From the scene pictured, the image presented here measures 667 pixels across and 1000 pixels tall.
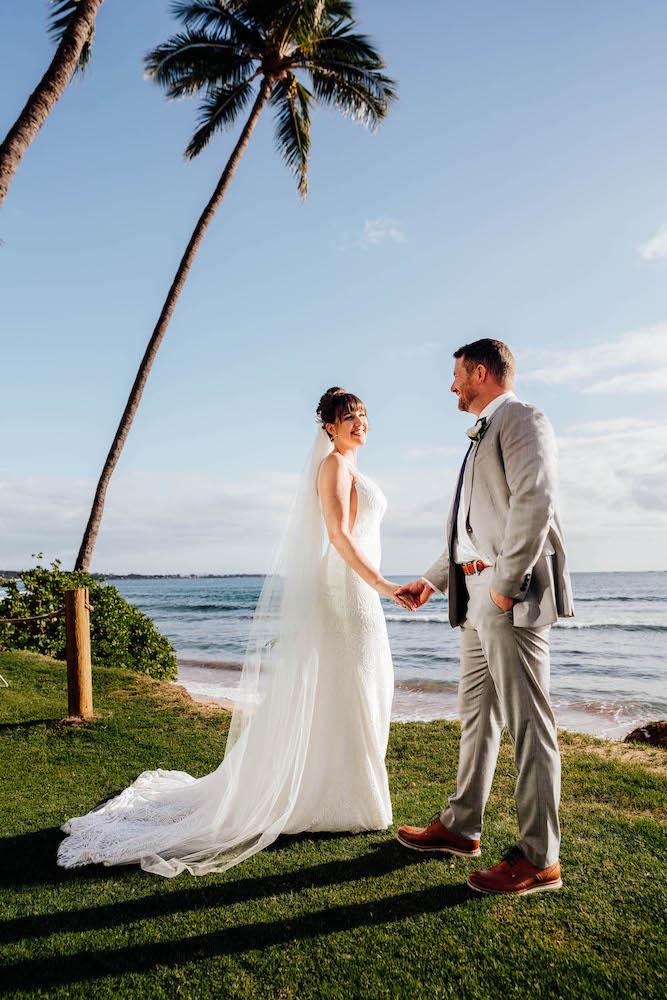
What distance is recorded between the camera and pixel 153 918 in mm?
3027

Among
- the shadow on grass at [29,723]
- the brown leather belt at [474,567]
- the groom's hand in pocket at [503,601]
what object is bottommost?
the shadow on grass at [29,723]

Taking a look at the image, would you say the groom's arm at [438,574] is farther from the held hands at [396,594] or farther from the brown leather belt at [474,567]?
the brown leather belt at [474,567]

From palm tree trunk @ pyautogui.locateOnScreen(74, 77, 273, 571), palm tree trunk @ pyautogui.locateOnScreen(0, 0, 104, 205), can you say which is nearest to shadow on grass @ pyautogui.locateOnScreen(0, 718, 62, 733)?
palm tree trunk @ pyautogui.locateOnScreen(74, 77, 273, 571)

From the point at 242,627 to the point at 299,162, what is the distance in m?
19.4

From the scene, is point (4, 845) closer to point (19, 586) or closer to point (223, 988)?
point (223, 988)

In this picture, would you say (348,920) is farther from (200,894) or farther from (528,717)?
(528,717)

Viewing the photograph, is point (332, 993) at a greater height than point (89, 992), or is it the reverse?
point (332, 993)

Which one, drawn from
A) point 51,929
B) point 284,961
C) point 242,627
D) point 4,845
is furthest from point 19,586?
point 242,627

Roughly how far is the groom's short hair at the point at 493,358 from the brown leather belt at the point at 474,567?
93 centimetres

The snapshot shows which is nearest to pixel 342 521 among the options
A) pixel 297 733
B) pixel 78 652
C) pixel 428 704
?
pixel 297 733

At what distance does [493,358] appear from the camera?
3441 mm

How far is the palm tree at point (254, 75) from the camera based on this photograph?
11734 millimetres

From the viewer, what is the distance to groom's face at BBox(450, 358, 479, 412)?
11.4 ft

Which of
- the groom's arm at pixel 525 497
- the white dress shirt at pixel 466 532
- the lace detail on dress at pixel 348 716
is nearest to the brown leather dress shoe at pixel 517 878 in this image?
the lace detail on dress at pixel 348 716
